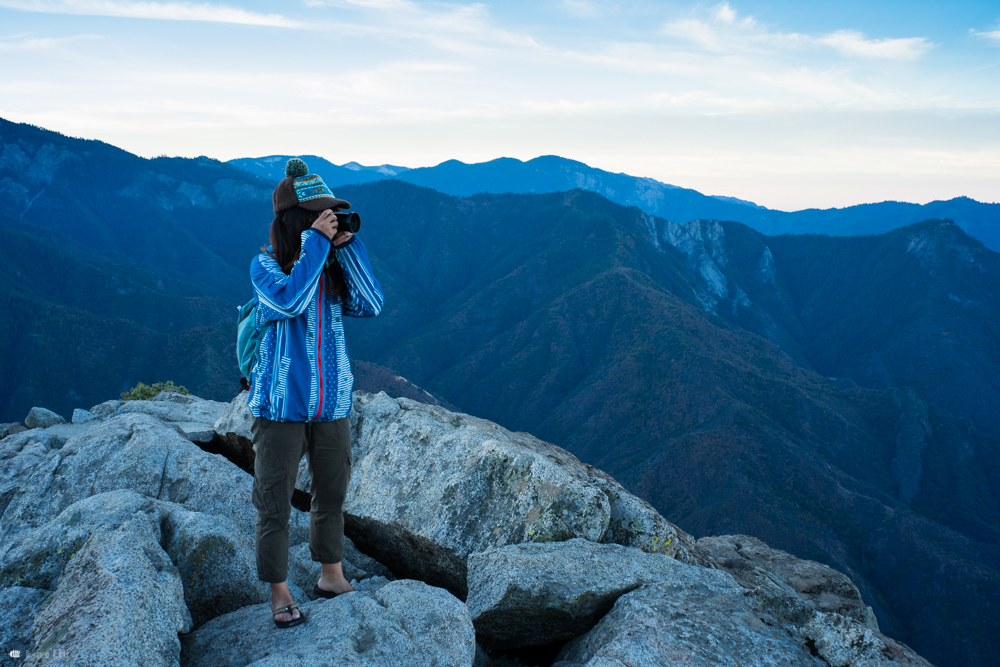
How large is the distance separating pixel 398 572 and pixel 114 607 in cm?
286

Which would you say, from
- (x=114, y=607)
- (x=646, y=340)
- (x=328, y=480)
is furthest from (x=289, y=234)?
(x=646, y=340)

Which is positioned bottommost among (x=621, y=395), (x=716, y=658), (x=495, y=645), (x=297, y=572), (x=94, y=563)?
(x=621, y=395)

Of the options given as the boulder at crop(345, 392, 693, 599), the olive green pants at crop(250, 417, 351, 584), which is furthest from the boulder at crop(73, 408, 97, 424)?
the olive green pants at crop(250, 417, 351, 584)

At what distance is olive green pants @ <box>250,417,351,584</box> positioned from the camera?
11.7 feet

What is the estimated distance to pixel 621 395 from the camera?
93.4 meters

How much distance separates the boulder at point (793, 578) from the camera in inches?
243

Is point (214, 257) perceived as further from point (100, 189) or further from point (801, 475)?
point (801, 475)

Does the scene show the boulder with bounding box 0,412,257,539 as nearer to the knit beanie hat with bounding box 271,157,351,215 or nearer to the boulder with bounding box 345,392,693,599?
the boulder with bounding box 345,392,693,599

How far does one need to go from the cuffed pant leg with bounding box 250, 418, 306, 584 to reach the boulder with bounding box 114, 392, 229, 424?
6069 mm

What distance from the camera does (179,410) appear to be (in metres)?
9.66

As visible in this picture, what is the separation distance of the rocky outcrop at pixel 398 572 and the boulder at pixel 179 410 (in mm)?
2341

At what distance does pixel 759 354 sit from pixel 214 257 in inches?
5734

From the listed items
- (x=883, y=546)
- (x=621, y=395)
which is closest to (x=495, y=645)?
(x=883, y=546)

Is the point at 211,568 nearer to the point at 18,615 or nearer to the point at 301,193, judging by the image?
the point at 18,615
